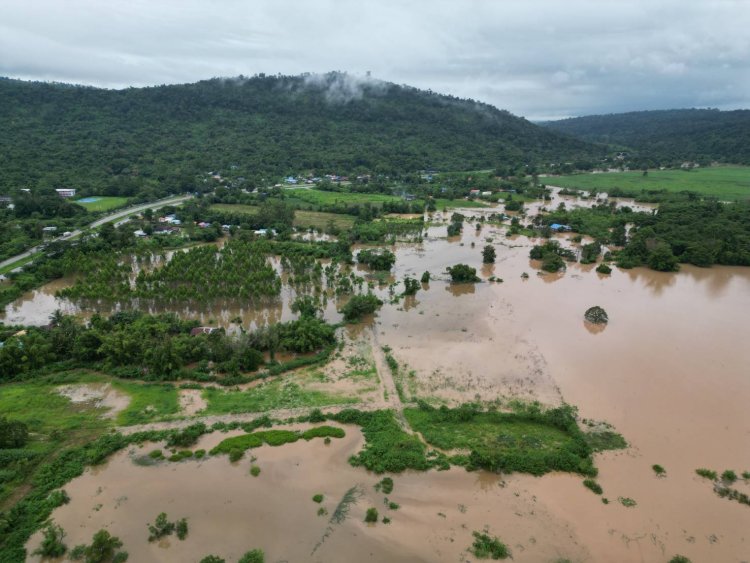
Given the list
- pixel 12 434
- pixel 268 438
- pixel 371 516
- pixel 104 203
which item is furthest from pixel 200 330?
pixel 104 203

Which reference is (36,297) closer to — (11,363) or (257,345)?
(11,363)

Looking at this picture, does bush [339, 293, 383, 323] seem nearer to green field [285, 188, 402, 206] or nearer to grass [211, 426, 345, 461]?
grass [211, 426, 345, 461]

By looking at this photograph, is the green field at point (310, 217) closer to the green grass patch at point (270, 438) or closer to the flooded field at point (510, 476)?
the flooded field at point (510, 476)

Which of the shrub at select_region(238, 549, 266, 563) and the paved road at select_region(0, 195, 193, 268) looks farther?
the paved road at select_region(0, 195, 193, 268)

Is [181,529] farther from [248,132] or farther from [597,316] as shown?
[248,132]

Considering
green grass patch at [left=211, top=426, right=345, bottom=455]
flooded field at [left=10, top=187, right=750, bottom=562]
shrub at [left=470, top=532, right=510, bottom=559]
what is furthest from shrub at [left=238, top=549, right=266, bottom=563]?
shrub at [left=470, top=532, right=510, bottom=559]

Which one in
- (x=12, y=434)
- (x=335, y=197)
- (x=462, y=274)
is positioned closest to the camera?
(x=12, y=434)
